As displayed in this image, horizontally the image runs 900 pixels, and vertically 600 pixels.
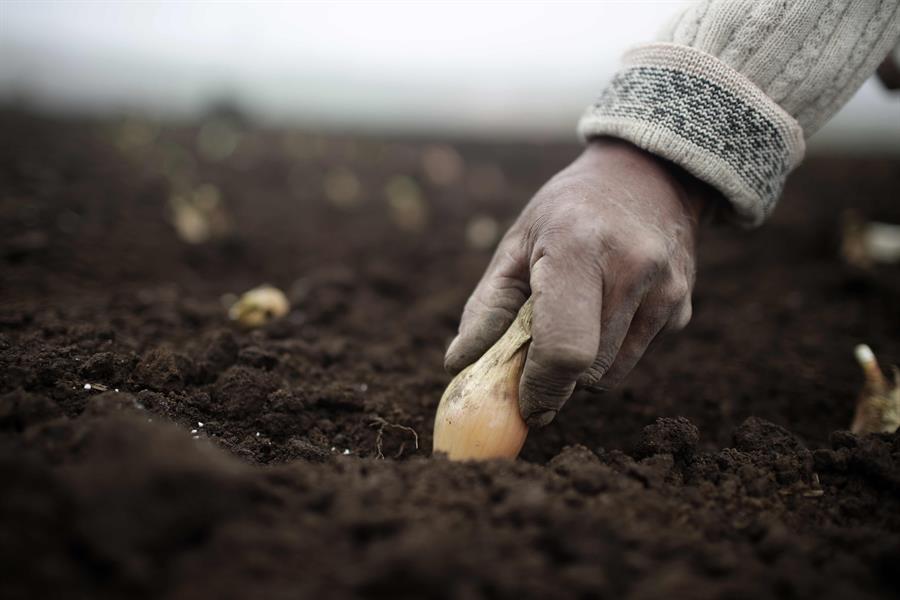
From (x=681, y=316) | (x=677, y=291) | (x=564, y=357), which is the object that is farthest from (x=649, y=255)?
(x=564, y=357)

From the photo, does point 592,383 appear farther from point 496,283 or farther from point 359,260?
point 359,260

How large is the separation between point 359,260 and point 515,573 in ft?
12.1

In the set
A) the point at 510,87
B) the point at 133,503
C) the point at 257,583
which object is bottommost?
the point at 257,583

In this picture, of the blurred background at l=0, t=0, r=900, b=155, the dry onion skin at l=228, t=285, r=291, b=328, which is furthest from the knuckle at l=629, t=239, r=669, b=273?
the blurred background at l=0, t=0, r=900, b=155

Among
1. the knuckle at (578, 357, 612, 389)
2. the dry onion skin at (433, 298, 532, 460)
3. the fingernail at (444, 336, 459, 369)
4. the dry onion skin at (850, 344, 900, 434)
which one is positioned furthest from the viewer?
the dry onion skin at (850, 344, 900, 434)

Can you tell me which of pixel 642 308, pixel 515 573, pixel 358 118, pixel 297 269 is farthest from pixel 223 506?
pixel 358 118

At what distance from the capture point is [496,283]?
1.81 meters

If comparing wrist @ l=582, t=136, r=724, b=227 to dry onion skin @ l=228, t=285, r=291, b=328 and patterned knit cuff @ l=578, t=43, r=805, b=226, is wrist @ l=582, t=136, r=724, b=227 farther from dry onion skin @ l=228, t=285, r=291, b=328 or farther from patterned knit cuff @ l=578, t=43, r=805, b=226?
dry onion skin @ l=228, t=285, r=291, b=328

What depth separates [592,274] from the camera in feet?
5.20

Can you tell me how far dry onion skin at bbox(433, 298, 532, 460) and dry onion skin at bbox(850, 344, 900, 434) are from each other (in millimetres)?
1320

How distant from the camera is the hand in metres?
1.54

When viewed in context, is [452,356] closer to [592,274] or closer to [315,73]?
[592,274]

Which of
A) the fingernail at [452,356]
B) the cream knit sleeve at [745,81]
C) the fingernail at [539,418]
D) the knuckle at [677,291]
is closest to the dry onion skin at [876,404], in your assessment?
the cream knit sleeve at [745,81]

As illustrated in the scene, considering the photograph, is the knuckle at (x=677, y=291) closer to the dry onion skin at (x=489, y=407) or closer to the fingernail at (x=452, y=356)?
the dry onion skin at (x=489, y=407)
